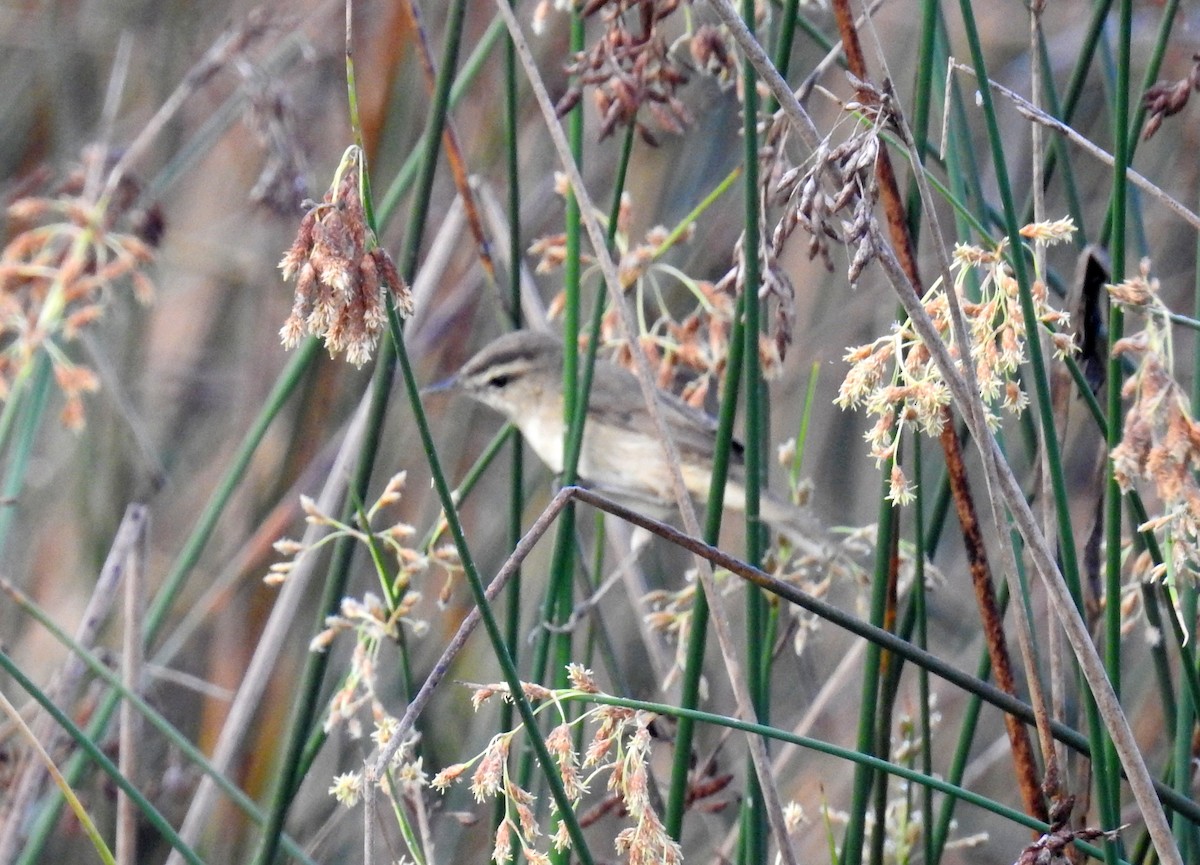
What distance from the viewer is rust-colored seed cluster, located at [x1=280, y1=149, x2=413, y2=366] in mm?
1009

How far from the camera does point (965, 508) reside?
1.46 meters

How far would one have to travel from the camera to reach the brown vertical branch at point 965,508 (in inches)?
54.3

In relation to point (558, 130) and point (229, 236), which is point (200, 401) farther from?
point (558, 130)

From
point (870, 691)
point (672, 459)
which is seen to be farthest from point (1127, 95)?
point (870, 691)

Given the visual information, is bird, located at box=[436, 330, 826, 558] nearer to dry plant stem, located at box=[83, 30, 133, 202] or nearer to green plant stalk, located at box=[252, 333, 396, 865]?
dry plant stem, located at box=[83, 30, 133, 202]

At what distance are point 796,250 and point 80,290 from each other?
2008 millimetres

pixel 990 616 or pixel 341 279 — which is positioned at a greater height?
pixel 341 279

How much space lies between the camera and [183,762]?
3018 mm

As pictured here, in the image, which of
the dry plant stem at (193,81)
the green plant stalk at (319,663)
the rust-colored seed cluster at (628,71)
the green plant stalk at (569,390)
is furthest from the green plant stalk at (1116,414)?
the dry plant stem at (193,81)

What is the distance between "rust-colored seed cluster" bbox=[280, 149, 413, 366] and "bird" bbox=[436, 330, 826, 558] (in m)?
1.36

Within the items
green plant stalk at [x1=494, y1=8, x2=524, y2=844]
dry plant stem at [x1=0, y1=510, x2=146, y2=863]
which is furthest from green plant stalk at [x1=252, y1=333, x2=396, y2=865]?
dry plant stem at [x1=0, y1=510, x2=146, y2=863]

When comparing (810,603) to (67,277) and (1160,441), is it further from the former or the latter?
(67,277)

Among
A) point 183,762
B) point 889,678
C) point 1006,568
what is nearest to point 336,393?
point 183,762

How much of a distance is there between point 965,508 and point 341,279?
2.61 ft
